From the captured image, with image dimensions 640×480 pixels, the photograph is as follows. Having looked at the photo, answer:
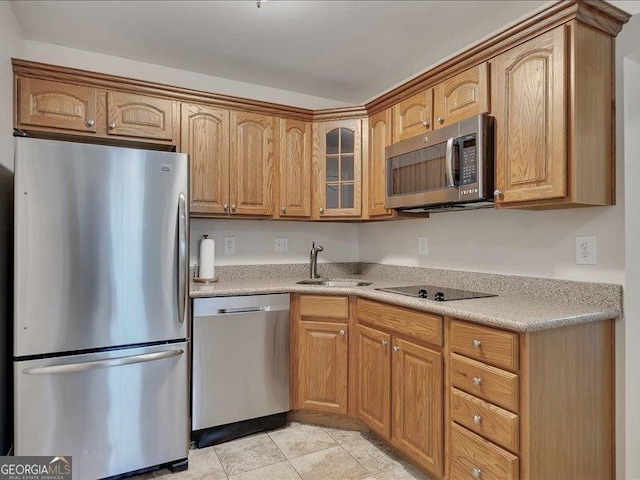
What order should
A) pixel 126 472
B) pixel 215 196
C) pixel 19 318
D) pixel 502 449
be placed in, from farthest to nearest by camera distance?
pixel 215 196 < pixel 126 472 < pixel 19 318 < pixel 502 449

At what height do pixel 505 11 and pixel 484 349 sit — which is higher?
pixel 505 11

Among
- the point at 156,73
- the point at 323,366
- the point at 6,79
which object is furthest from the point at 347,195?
the point at 6,79

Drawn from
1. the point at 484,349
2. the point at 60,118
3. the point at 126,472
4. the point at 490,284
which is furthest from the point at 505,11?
the point at 126,472

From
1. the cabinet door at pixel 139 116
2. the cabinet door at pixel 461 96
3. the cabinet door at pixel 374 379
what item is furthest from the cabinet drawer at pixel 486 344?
the cabinet door at pixel 139 116

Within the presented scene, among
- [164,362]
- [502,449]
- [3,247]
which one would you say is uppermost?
[3,247]

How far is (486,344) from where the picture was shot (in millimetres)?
1538

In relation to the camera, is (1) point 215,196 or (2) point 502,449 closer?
(2) point 502,449

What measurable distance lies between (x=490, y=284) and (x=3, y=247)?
254cm

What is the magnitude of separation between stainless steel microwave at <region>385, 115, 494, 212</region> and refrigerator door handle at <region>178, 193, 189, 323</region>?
1.26 m

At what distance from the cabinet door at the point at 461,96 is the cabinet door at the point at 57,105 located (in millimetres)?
1975

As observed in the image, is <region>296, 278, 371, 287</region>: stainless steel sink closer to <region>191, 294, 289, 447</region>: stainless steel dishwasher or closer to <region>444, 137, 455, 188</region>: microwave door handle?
<region>191, 294, 289, 447</region>: stainless steel dishwasher

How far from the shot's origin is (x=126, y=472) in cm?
189

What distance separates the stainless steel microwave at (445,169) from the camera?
1.86 m

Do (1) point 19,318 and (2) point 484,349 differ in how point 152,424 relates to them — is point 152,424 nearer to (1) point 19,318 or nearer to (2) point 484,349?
(1) point 19,318
